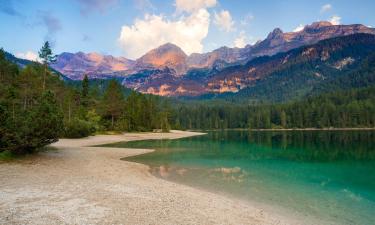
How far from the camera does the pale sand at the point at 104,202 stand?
13774 mm

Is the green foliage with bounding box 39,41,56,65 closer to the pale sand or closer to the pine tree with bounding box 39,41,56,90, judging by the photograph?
the pine tree with bounding box 39,41,56,90

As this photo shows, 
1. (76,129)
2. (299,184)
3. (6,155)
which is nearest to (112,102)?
(76,129)

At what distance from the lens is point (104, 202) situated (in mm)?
16734

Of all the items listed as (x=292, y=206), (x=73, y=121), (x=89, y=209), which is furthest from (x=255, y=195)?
(x=73, y=121)

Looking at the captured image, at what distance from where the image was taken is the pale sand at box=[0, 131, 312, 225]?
542 inches

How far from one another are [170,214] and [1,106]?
22.4 meters

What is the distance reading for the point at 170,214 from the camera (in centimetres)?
1547

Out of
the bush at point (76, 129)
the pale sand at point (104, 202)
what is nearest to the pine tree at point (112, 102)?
the bush at point (76, 129)

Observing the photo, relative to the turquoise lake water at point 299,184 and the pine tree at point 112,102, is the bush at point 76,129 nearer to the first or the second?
the pine tree at point 112,102

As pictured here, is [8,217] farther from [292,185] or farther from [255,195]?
[292,185]

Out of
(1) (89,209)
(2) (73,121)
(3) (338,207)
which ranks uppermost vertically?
(2) (73,121)

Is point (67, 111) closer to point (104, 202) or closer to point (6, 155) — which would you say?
point (6, 155)

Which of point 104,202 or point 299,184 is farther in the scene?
point 299,184

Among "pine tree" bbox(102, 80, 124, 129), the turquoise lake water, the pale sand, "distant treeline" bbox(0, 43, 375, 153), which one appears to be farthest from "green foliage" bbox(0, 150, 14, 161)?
"pine tree" bbox(102, 80, 124, 129)
